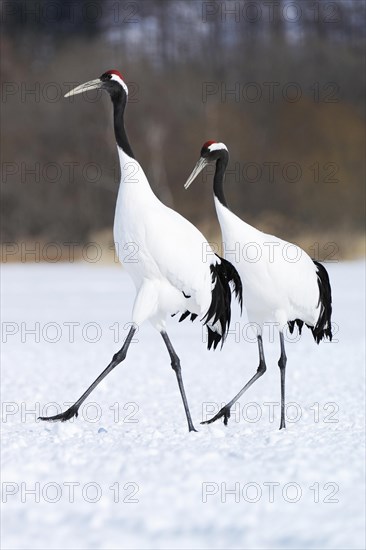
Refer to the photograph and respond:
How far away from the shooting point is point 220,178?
537 cm

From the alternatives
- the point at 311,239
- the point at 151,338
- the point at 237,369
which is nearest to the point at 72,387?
the point at 237,369

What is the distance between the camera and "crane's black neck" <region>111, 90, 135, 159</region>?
516 cm

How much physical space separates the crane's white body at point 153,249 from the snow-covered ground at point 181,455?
0.69 m

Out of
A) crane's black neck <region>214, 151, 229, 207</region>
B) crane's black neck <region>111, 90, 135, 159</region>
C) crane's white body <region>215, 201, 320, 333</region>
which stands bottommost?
crane's white body <region>215, 201, 320, 333</region>

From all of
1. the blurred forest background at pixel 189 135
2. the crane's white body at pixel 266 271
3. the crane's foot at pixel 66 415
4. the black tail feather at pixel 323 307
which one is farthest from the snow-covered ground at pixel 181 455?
the blurred forest background at pixel 189 135

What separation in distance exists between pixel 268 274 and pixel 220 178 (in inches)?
23.5

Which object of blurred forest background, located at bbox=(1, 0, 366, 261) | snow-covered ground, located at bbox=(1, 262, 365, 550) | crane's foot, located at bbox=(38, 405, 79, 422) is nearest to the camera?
snow-covered ground, located at bbox=(1, 262, 365, 550)

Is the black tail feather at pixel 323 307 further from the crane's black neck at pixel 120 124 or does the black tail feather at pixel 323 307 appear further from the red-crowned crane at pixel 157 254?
the crane's black neck at pixel 120 124

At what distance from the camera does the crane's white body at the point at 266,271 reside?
202 inches

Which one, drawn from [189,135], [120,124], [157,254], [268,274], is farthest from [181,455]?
[189,135]

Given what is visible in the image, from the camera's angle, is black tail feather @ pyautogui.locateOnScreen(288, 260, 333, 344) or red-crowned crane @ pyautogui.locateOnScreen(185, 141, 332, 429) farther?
black tail feather @ pyautogui.locateOnScreen(288, 260, 333, 344)

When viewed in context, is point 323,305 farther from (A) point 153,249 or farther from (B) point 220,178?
(A) point 153,249

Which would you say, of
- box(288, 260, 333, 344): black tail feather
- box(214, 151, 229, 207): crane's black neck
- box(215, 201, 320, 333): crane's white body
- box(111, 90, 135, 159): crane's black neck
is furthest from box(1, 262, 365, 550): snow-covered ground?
box(111, 90, 135, 159): crane's black neck

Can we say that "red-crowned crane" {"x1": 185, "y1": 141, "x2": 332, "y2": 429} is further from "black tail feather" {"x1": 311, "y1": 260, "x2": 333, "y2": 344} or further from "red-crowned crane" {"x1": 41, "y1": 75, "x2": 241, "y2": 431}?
"red-crowned crane" {"x1": 41, "y1": 75, "x2": 241, "y2": 431}
